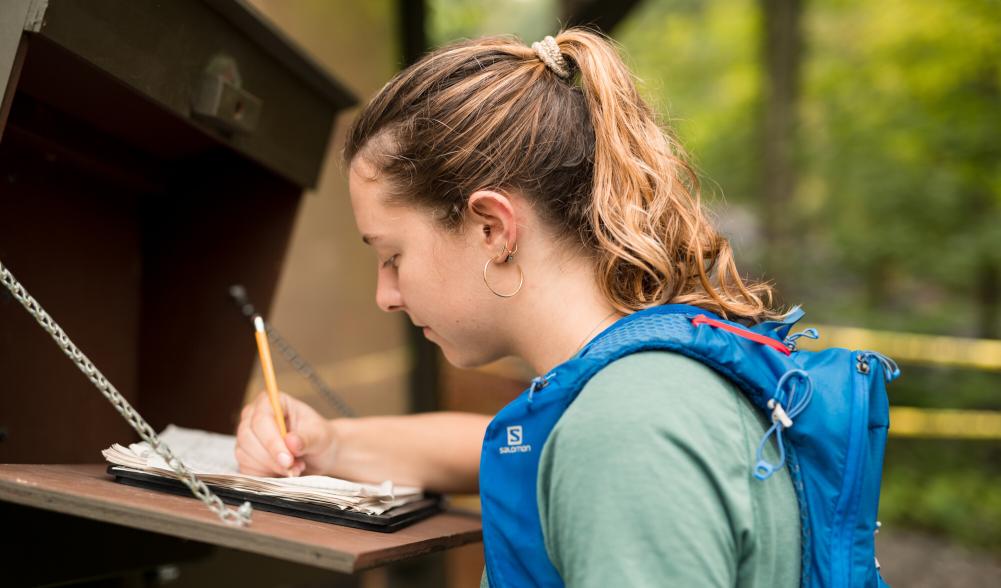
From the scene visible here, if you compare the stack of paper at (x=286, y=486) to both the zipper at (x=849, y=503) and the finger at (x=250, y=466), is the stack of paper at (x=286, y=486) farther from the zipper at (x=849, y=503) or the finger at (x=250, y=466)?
the zipper at (x=849, y=503)

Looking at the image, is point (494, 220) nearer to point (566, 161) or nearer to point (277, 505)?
point (566, 161)

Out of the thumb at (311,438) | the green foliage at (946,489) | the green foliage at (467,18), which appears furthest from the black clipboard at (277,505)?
the green foliage at (946,489)

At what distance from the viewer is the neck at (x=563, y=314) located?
4.00ft

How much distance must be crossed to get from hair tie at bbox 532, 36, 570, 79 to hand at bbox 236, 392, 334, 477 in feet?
2.28

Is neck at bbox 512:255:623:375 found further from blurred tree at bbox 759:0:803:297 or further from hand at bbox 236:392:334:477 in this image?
blurred tree at bbox 759:0:803:297

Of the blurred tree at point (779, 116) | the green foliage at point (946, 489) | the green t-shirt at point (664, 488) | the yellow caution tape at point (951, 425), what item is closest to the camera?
the green t-shirt at point (664, 488)

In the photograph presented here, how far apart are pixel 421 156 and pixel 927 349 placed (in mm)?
7448

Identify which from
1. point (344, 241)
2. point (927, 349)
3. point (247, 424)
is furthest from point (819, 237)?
point (247, 424)

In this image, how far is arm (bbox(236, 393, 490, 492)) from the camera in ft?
5.08

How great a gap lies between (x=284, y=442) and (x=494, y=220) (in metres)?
0.51

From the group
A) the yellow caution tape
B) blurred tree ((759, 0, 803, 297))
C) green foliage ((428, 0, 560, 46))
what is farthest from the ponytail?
blurred tree ((759, 0, 803, 297))

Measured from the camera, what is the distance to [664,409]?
93cm

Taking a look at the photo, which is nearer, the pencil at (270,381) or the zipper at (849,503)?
the zipper at (849,503)

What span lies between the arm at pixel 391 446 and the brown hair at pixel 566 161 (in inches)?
19.2
